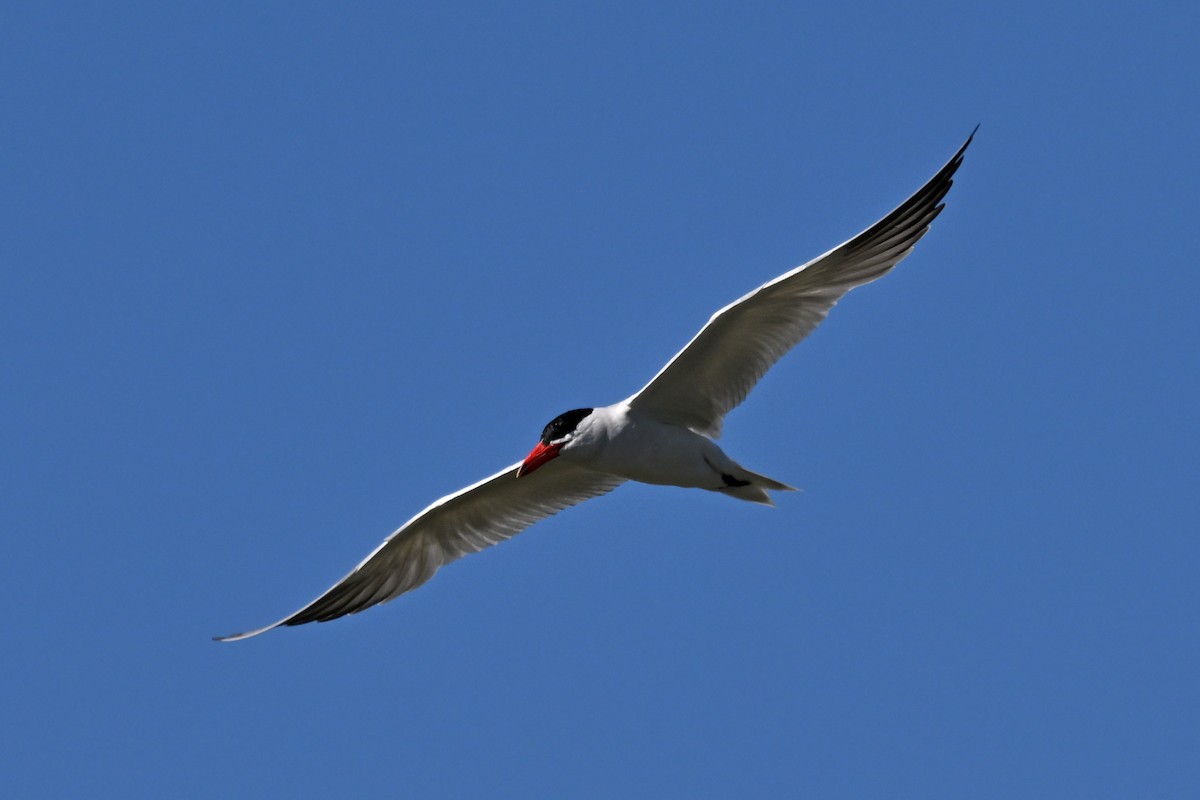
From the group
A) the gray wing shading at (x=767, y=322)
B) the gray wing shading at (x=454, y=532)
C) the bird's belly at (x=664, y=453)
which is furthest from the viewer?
the gray wing shading at (x=454, y=532)

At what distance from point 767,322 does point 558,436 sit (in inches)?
70.1

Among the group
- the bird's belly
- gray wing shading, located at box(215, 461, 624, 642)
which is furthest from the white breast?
gray wing shading, located at box(215, 461, 624, 642)

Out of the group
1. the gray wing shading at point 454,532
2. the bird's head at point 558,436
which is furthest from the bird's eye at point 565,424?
the gray wing shading at point 454,532

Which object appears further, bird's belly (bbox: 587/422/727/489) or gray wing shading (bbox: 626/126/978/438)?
bird's belly (bbox: 587/422/727/489)

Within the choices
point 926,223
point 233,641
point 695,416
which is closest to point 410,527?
point 233,641

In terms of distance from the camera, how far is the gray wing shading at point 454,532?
1439cm

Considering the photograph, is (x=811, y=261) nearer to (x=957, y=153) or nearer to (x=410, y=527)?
(x=957, y=153)

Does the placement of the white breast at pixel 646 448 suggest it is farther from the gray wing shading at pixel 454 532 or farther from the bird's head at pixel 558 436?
the gray wing shading at pixel 454 532

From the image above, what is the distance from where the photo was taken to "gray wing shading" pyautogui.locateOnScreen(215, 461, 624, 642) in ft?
47.2

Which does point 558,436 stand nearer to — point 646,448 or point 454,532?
point 646,448

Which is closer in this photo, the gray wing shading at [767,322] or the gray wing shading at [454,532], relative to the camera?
the gray wing shading at [767,322]

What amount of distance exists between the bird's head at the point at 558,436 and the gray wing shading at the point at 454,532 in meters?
0.86

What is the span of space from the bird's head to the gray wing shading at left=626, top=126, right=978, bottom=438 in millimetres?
426

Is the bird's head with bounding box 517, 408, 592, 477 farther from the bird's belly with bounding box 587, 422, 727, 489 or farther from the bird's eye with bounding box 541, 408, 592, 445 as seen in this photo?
the bird's belly with bounding box 587, 422, 727, 489
